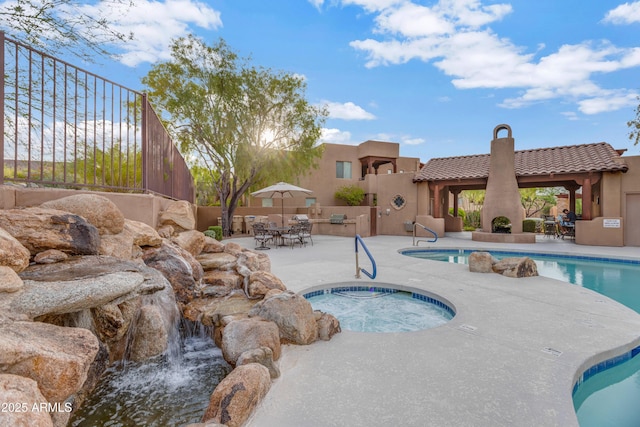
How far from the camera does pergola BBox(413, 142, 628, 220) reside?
13.1 metres

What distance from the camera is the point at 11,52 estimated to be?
3885 millimetres

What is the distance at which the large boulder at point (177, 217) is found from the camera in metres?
6.12

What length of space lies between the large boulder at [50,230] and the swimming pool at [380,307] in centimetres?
343

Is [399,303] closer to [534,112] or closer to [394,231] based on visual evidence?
[394,231]

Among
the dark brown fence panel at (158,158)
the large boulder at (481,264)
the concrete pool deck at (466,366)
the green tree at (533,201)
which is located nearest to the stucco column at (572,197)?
the green tree at (533,201)

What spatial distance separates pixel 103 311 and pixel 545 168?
16.9 m

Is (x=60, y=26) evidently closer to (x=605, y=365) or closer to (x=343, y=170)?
(x=605, y=365)

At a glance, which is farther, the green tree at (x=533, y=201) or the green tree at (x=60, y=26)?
the green tree at (x=533, y=201)

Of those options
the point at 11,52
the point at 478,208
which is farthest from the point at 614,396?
the point at 478,208

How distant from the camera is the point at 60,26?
4887 millimetres

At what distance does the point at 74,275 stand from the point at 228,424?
1.91m

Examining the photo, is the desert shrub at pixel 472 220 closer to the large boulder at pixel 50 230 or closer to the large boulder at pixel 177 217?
the large boulder at pixel 177 217

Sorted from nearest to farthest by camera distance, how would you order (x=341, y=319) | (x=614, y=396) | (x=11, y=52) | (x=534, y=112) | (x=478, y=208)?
(x=614, y=396)
(x=11, y=52)
(x=341, y=319)
(x=534, y=112)
(x=478, y=208)

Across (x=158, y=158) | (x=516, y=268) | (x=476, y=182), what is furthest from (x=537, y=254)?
(x=158, y=158)
